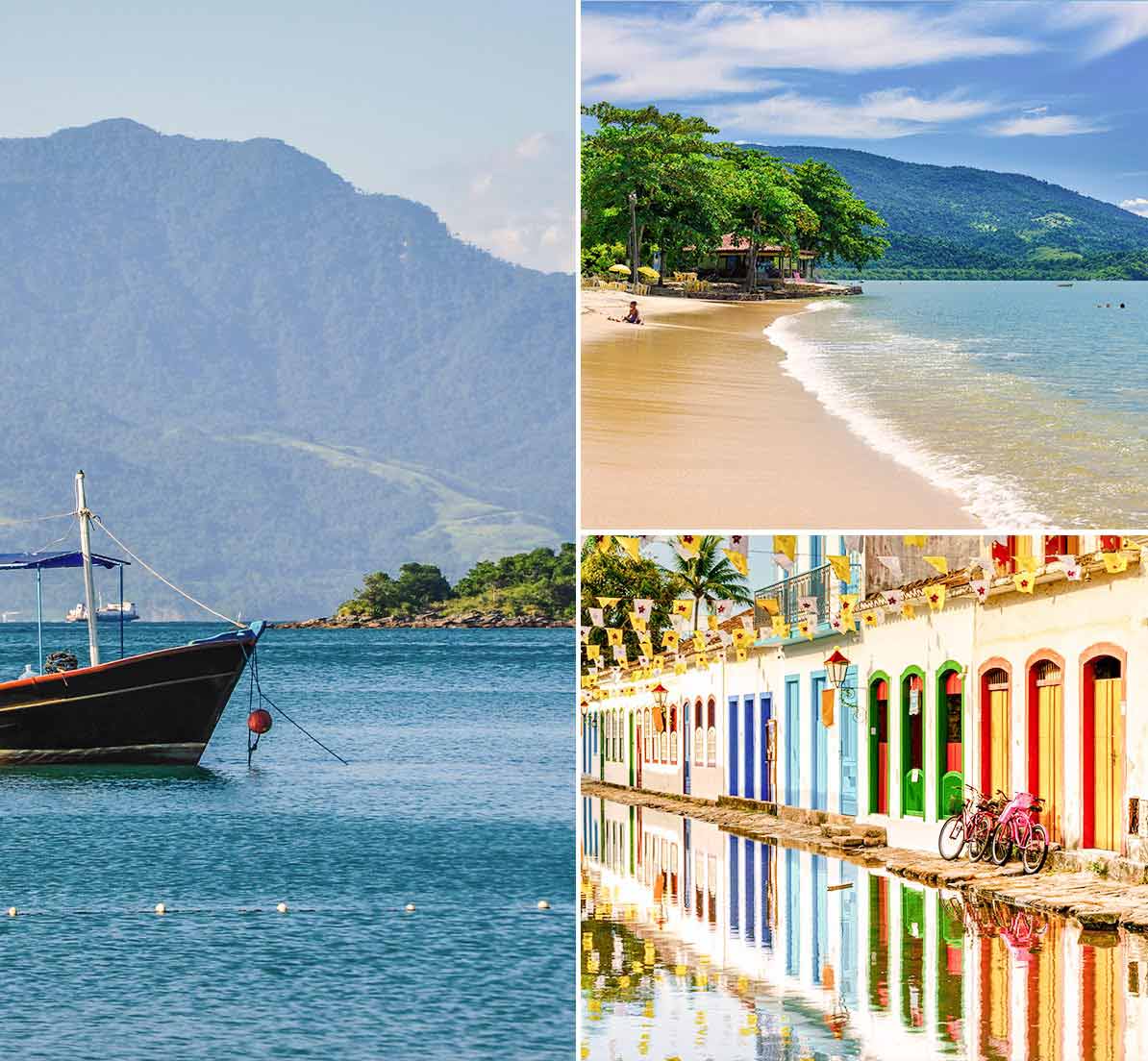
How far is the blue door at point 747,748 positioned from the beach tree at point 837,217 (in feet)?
25.8

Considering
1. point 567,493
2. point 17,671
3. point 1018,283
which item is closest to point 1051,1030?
point 1018,283

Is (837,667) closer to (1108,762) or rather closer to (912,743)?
(912,743)

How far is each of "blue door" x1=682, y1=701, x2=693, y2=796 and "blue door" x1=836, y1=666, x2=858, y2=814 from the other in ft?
20.7

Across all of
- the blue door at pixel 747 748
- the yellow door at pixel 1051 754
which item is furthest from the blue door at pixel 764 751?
the yellow door at pixel 1051 754

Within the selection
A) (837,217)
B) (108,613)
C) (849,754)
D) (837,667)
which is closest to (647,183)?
(837,217)

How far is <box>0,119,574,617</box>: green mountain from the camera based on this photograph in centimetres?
11094

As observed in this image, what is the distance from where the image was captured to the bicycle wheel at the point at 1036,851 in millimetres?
12516

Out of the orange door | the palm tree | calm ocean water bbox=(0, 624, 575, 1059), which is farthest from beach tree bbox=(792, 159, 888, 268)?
the palm tree

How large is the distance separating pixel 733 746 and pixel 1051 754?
8.63 meters

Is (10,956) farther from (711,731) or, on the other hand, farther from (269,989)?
(711,731)

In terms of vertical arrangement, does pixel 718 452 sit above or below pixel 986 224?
below

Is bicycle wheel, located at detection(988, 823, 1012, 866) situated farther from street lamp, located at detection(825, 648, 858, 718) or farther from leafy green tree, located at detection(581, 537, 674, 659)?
leafy green tree, located at detection(581, 537, 674, 659)

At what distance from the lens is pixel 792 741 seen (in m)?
19.2

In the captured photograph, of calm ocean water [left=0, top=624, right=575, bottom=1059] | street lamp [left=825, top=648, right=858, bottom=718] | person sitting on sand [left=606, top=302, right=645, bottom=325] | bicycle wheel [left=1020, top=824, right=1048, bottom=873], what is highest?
person sitting on sand [left=606, top=302, right=645, bottom=325]
